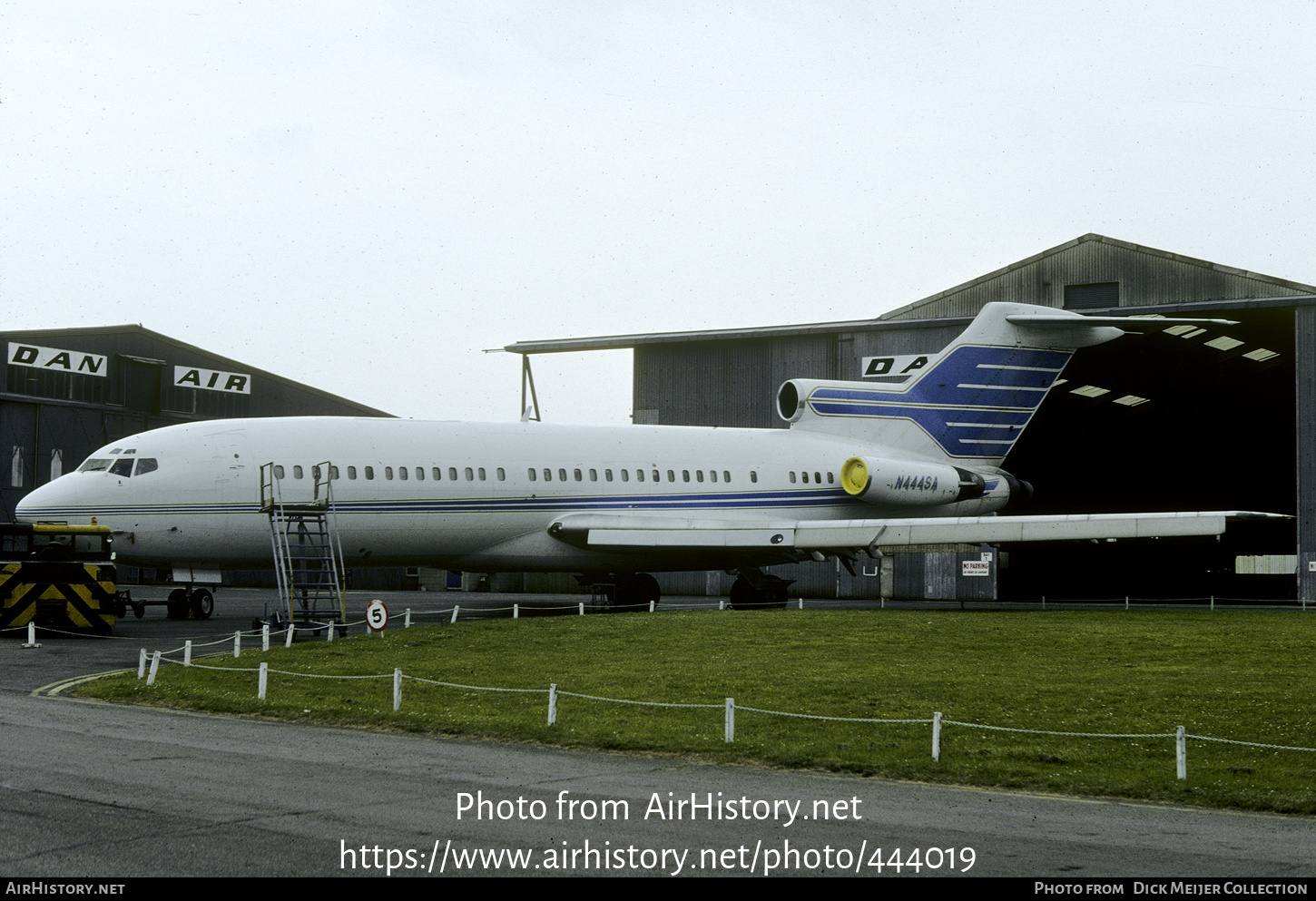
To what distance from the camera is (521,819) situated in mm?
10039

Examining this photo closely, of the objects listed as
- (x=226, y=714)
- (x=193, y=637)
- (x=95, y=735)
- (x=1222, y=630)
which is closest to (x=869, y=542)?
(x=1222, y=630)

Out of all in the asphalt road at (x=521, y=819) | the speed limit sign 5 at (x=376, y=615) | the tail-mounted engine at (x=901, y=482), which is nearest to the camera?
the asphalt road at (x=521, y=819)

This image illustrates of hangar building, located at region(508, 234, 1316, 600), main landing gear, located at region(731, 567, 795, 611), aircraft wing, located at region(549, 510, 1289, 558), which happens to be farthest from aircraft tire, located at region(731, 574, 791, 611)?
hangar building, located at region(508, 234, 1316, 600)

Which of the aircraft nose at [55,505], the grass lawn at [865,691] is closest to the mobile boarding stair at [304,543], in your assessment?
the grass lawn at [865,691]

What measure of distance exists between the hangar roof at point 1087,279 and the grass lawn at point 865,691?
17.1 m

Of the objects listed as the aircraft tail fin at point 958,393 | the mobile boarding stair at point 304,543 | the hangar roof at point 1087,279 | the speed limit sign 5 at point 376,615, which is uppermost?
the hangar roof at point 1087,279

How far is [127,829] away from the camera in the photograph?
9.38 meters

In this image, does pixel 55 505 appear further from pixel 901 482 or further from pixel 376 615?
pixel 901 482

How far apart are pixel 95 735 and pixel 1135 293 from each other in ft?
127

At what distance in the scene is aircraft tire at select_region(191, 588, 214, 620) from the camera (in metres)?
32.9

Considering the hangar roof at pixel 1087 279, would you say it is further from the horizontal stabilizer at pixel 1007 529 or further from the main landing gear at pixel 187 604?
the main landing gear at pixel 187 604

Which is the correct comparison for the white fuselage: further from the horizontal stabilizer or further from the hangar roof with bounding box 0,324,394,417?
the hangar roof with bounding box 0,324,394,417

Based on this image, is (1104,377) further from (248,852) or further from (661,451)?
(248,852)

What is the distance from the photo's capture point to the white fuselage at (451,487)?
93.4ft
